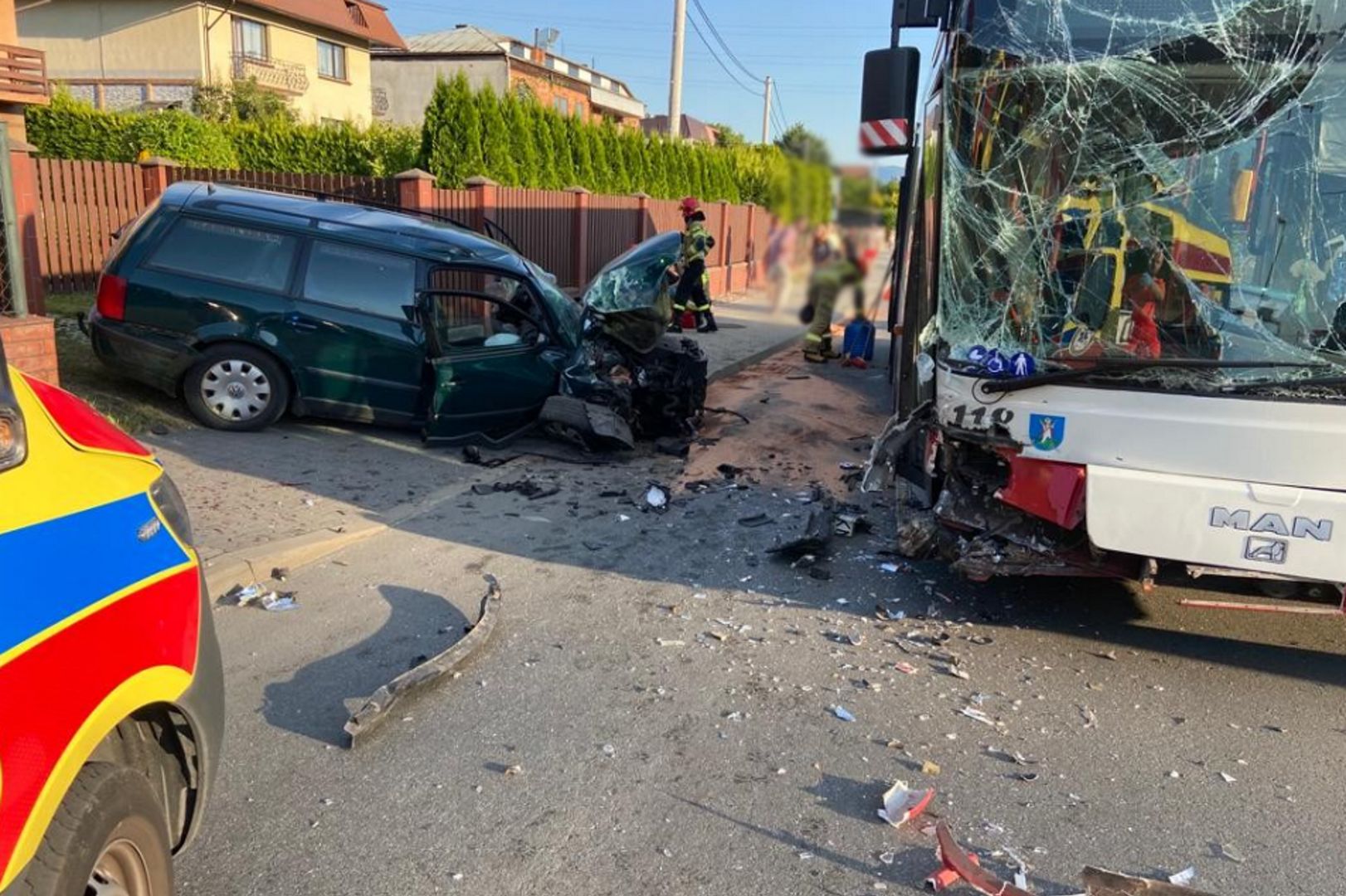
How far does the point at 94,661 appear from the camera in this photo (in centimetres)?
205

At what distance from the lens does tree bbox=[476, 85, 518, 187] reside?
17.7 meters

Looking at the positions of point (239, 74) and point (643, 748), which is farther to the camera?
point (239, 74)

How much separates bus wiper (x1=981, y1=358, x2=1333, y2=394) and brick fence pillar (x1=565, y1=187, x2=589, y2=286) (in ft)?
45.6

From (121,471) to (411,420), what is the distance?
598cm

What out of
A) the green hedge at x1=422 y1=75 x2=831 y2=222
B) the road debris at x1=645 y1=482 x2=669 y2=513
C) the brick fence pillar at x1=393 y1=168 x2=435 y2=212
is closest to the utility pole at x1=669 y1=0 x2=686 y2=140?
the green hedge at x1=422 y1=75 x2=831 y2=222

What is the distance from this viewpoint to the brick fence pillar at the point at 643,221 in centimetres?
2008

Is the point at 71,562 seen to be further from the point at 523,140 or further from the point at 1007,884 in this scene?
the point at 523,140

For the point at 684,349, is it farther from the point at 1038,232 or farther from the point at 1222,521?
the point at 1222,521

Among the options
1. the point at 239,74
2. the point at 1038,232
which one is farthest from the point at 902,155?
the point at 239,74

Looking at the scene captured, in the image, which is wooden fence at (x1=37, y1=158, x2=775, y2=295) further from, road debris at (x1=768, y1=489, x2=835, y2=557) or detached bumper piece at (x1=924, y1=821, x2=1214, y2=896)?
detached bumper piece at (x1=924, y1=821, x2=1214, y2=896)

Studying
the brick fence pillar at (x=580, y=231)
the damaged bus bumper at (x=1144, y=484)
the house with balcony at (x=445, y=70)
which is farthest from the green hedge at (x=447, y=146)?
the house with balcony at (x=445, y=70)

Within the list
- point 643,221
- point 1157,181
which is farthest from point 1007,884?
point 643,221

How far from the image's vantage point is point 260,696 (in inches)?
161

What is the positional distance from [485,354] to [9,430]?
610cm
